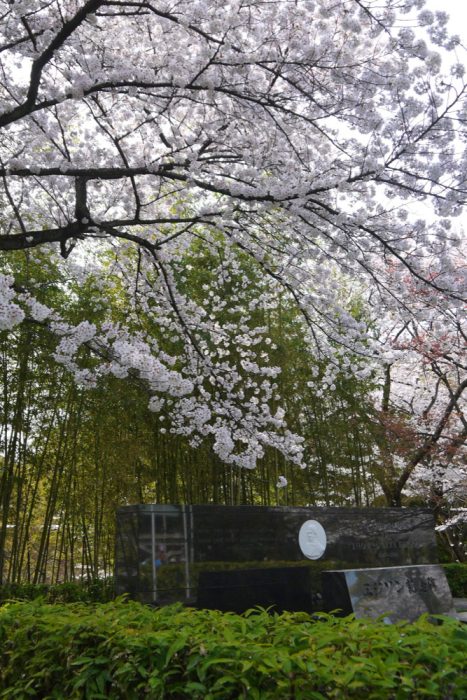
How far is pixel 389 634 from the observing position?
191cm

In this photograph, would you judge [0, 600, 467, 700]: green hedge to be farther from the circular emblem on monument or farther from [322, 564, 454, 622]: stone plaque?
the circular emblem on monument

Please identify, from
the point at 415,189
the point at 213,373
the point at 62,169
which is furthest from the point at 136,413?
the point at 415,189

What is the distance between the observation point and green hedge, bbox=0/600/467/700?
164 cm

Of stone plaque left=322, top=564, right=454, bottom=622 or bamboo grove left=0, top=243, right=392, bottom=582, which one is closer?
stone plaque left=322, top=564, right=454, bottom=622

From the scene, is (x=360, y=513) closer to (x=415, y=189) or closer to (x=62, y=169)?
(x=415, y=189)

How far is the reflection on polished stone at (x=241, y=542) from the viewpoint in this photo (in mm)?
5160

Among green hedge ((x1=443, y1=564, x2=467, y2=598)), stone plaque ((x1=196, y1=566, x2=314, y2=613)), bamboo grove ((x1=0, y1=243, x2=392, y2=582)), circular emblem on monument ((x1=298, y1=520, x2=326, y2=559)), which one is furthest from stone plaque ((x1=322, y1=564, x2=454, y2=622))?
green hedge ((x1=443, y1=564, x2=467, y2=598))

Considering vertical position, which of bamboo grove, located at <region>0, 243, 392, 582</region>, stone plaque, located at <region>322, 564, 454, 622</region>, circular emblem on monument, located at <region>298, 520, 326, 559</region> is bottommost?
stone plaque, located at <region>322, 564, 454, 622</region>

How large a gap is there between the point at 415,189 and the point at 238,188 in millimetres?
1060

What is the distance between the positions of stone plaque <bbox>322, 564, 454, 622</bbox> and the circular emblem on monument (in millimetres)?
1132

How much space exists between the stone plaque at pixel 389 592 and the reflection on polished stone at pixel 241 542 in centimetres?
102

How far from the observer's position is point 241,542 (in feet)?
19.4

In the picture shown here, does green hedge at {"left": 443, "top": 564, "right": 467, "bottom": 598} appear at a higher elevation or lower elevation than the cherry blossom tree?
lower

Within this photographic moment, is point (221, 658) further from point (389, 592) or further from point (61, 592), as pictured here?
point (61, 592)
